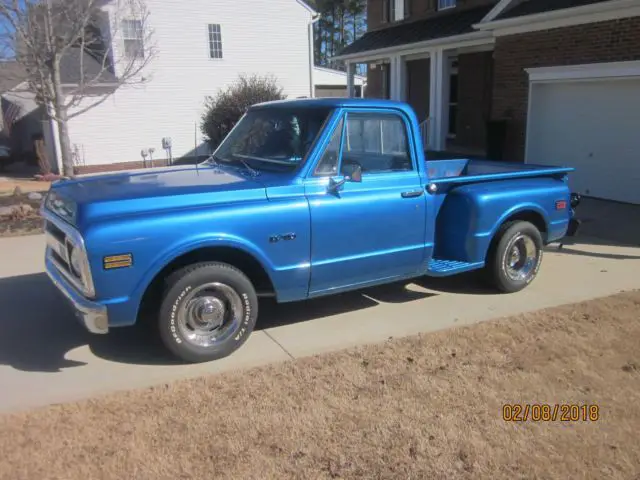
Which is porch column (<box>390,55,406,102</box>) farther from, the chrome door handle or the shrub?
the chrome door handle

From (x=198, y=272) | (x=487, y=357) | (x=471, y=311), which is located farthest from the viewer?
(x=471, y=311)

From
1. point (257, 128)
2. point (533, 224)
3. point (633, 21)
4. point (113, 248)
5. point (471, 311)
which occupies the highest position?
point (633, 21)

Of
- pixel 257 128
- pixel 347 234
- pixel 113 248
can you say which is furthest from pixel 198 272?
pixel 257 128

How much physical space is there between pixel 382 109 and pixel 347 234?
48.1 inches

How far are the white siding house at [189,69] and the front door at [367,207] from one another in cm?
1692

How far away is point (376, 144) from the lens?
17.1ft

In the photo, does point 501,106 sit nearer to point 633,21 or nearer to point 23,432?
point 633,21

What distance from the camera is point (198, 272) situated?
4.23 metres

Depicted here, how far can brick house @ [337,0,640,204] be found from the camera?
10.5 metres

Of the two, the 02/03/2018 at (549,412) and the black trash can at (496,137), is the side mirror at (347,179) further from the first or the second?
the black trash can at (496,137)

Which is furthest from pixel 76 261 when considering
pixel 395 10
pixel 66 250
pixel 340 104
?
pixel 395 10

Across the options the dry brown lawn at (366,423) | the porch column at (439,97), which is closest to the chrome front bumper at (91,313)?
the dry brown lawn at (366,423)

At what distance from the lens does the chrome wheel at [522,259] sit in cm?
611

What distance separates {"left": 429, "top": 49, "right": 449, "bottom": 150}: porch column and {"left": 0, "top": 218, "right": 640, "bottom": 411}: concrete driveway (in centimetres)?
1097
